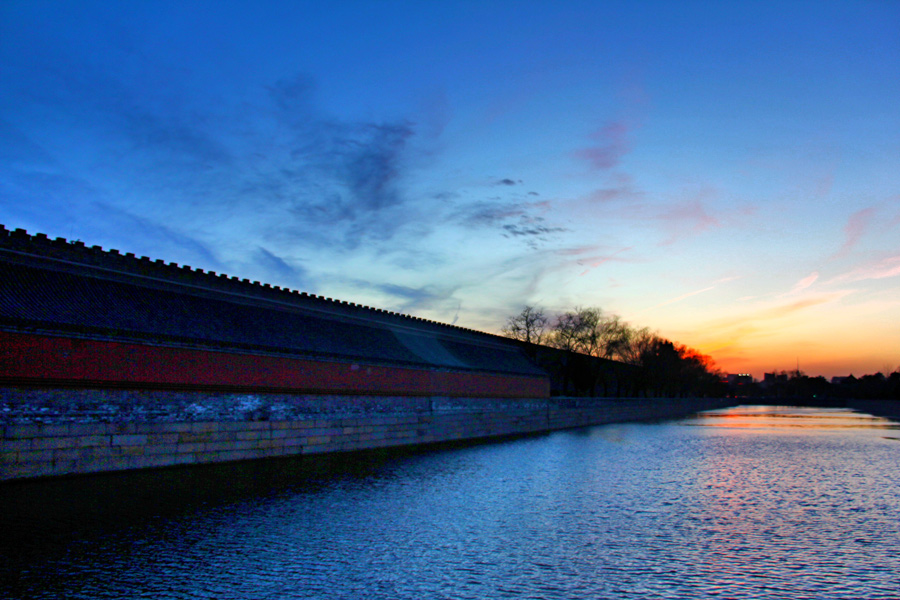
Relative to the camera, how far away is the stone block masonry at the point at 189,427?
15062 millimetres

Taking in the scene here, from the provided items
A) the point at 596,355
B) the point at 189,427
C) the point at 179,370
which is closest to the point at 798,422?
the point at 596,355

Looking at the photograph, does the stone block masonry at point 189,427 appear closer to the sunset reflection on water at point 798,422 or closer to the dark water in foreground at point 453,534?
the dark water in foreground at point 453,534

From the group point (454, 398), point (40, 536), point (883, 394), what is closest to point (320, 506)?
point (40, 536)

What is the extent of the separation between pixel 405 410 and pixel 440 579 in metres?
20.5

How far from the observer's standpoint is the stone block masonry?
A: 15.1m

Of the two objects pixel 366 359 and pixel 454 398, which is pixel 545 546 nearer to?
pixel 366 359

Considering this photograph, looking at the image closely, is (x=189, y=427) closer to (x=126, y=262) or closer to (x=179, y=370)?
(x=179, y=370)

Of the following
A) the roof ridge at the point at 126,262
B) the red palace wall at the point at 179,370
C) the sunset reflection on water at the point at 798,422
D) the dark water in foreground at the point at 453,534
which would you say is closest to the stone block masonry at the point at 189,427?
the red palace wall at the point at 179,370

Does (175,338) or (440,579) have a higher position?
(175,338)

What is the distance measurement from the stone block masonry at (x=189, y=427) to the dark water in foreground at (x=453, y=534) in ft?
3.79

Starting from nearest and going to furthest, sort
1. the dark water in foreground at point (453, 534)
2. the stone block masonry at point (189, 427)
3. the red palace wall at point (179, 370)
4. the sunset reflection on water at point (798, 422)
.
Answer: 1. the dark water in foreground at point (453, 534)
2. the stone block masonry at point (189, 427)
3. the red palace wall at point (179, 370)
4. the sunset reflection on water at point (798, 422)

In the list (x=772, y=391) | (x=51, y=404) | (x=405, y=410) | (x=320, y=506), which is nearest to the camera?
(x=320, y=506)

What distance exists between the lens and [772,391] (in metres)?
194

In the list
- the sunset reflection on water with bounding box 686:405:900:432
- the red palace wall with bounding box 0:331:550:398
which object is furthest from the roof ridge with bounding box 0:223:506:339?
the sunset reflection on water with bounding box 686:405:900:432
